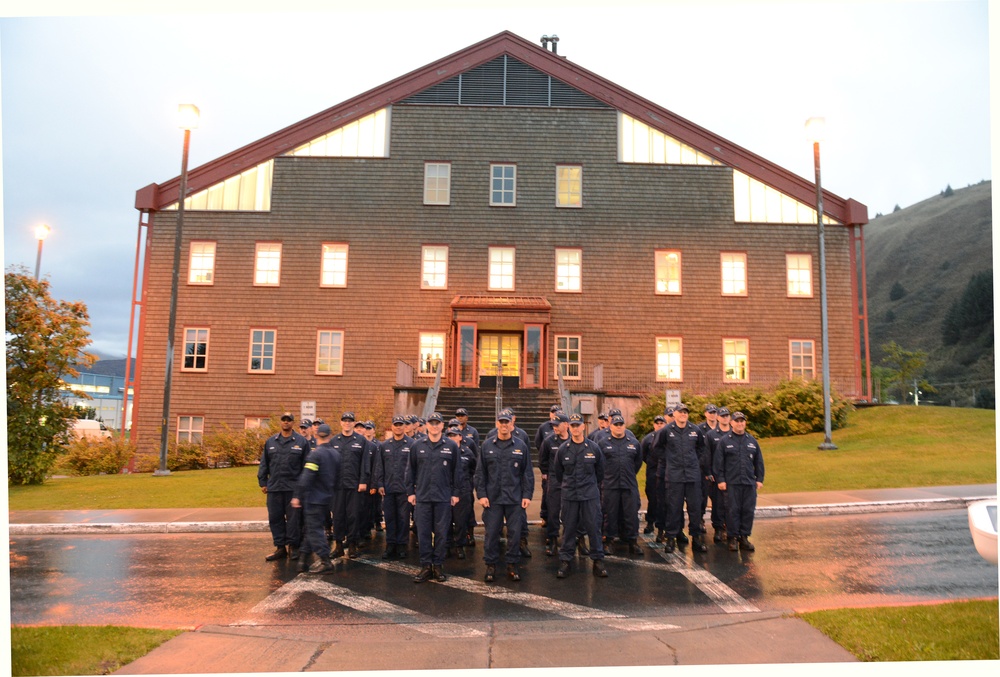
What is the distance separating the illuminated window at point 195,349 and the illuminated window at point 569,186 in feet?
46.9

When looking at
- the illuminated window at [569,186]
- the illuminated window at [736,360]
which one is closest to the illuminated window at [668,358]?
the illuminated window at [736,360]

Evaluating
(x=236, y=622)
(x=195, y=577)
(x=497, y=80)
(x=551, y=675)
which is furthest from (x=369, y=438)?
(x=497, y=80)

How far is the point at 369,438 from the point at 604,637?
19.7ft

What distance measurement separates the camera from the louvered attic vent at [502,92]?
1072 inches

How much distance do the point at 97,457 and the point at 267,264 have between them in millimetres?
8905

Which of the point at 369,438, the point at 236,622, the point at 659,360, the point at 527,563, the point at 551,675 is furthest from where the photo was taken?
the point at 659,360

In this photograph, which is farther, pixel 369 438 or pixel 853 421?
pixel 853 421

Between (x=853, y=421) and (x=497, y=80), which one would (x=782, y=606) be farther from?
(x=497, y=80)

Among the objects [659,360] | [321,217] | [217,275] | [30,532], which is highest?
[321,217]

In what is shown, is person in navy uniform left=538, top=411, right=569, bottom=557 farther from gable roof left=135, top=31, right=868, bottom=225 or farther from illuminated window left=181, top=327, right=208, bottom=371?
gable roof left=135, top=31, right=868, bottom=225

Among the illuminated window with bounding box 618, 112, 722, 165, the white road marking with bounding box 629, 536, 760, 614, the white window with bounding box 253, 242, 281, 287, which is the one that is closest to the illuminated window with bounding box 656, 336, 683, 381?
the illuminated window with bounding box 618, 112, 722, 165

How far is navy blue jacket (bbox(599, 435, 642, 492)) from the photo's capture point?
10.1m

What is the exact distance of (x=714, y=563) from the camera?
927cm

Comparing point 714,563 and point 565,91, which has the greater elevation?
point 565,91
